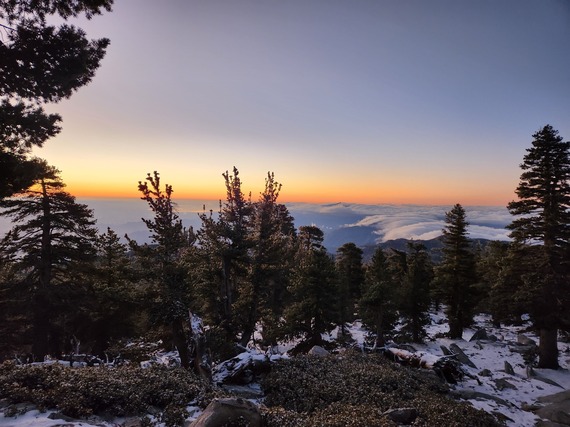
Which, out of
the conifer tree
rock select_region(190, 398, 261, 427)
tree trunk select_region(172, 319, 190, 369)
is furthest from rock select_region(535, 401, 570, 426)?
tree trunk select_region(172, 319, 190, 369)

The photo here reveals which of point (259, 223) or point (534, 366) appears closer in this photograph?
point (534, 366)

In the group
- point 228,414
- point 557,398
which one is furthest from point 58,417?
point 557,398

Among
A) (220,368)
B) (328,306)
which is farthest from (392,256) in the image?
(220,368)

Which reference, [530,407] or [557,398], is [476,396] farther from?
[557,398]

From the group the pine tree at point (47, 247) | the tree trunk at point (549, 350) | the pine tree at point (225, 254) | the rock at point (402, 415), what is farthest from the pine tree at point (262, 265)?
the tree trunk at point (549, 350)

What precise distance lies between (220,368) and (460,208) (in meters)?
25.6

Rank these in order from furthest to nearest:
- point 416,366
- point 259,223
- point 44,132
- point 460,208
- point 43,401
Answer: point 460,208
point 259,223
point 416,366
point 44,132
point 43,401

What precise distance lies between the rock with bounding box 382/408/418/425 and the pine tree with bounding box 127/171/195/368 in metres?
11.9

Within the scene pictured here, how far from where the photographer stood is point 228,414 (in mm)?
7711

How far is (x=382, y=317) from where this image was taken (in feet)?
84.3

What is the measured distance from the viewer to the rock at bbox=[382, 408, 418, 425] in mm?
10266

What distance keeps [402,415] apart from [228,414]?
623 centimetres

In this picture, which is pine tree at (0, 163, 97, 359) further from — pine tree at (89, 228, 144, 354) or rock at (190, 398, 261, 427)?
rock at (190, 398, 261, 427)

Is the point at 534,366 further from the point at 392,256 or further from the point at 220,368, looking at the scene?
the point at 392,256
